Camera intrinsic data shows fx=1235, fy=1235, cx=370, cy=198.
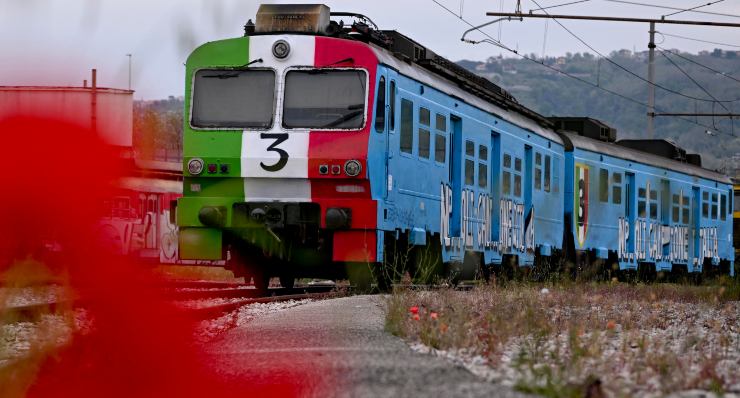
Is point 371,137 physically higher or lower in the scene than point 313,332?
higher

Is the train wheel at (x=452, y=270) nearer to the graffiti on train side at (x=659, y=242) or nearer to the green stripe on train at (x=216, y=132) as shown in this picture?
the green stripe on train at (x=216, y=132)

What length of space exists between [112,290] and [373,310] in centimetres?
497

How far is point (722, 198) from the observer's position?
113 feet

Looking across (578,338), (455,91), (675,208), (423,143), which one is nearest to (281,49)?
(423,143)

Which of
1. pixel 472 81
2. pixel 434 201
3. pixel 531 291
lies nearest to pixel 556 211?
pixel 472 81

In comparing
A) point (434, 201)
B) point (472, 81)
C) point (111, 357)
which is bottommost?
point (111, 357)

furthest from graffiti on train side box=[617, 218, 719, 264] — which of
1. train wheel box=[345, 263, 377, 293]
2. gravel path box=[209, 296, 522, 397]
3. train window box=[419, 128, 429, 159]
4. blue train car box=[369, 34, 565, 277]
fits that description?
gravel path box=[209, 296, 522, 397]

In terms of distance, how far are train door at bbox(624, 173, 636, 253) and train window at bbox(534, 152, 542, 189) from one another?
5.26 m

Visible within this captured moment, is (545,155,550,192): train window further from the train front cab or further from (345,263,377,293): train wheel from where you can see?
the train front cab

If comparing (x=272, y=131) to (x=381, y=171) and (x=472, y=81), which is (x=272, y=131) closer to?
(x=381, y=171)

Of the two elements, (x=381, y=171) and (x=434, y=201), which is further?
(x=434, y=201)

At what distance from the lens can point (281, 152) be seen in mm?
14414

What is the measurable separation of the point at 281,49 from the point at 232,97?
0.83m

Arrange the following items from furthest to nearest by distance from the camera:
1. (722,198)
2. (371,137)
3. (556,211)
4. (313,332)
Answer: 1. (722,198)
2. (556,211)
3. (371,137)
4. (313,332)
